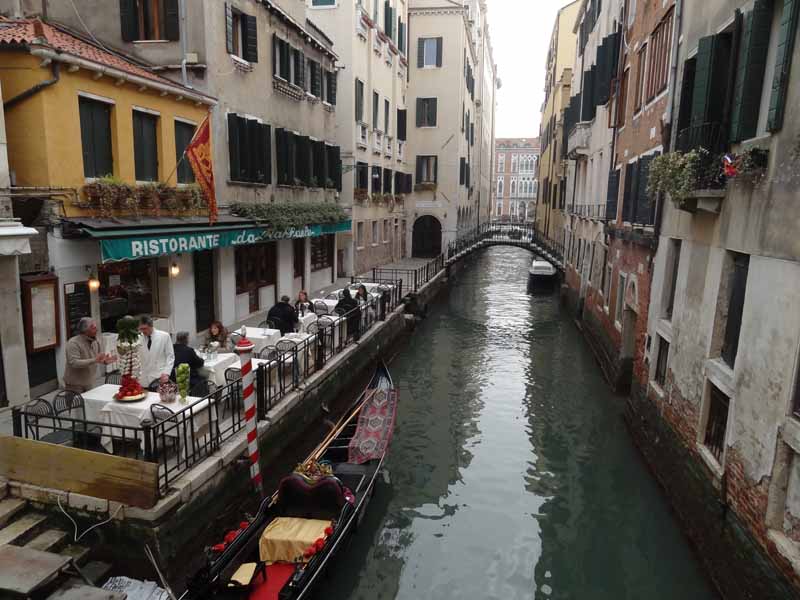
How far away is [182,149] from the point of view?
12.1 m

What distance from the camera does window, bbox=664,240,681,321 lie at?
9.85 meters

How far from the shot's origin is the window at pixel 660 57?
36.2 feet

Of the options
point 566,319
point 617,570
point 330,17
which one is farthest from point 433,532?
point 330,17

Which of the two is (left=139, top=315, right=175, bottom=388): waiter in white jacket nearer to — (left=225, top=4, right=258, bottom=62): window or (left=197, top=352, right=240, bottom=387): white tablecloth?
(left=197, top=352, right=240, bottom=387): white tablecloth

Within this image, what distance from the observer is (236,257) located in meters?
14.5

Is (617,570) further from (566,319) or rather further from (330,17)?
(330,17)

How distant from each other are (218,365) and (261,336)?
6.75 feet

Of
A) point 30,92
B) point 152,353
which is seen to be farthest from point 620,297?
point 30,92

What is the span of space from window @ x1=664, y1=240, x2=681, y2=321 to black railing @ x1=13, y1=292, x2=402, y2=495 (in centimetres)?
650

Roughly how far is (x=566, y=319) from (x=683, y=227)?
14835 millimetres

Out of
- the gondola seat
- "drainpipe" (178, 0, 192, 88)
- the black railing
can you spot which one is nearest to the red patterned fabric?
the black railing

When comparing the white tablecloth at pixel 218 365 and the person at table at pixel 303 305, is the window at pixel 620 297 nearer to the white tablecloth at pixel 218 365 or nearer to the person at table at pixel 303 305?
the person at table at pixel 303 305

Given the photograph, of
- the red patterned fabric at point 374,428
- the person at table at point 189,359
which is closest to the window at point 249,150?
the person at table at point 189,359

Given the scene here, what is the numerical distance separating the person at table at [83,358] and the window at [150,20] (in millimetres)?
7550
